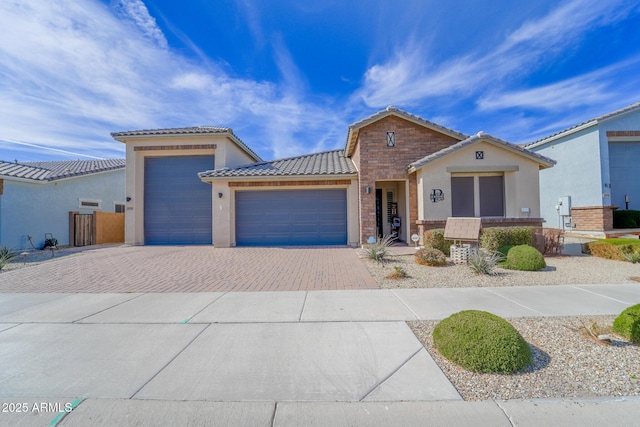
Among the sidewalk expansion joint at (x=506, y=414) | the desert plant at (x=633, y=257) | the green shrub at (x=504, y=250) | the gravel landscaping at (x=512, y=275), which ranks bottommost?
the sidewalk expansion joint at (x=506, y=414)

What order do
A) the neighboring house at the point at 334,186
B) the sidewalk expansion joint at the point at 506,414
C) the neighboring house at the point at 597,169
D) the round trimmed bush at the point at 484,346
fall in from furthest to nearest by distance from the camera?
1. the neighboring house at the point at 597,169
2. the neighboring house at the point at 334,186
3. the round trimmed bush at the point at 484,346
4. the sidewalk expansion joint at the point at 506,414

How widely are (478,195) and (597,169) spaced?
7768 mm

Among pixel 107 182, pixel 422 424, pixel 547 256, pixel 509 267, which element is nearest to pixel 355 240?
pixel 509 267

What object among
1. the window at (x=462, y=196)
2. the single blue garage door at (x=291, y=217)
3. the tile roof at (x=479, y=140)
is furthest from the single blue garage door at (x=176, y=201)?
the window at (x=462, y=196)

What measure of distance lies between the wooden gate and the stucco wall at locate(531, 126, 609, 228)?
27647mm

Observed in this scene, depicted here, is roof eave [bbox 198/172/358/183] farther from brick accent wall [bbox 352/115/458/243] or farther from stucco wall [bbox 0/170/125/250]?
stucco wall [bbox 0/170/125/250]

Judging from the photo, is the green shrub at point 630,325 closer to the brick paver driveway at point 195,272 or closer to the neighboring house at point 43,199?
the brick paver driveway at point 195,272

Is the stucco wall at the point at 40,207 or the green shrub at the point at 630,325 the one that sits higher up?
the stucco wall at the point at 40,207

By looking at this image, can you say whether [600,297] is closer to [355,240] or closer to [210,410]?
[210,410]

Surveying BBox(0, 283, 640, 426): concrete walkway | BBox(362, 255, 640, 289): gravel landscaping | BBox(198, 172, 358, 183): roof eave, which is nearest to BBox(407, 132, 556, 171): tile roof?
BBox(198, 172, 358, 183): roof eave

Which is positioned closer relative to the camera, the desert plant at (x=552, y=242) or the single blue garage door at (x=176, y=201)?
the desert plant at (x=552, y=242)

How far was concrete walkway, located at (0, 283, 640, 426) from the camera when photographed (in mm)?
2604

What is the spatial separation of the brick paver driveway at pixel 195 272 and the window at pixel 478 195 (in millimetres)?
5054

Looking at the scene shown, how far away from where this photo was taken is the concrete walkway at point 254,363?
103 inches
